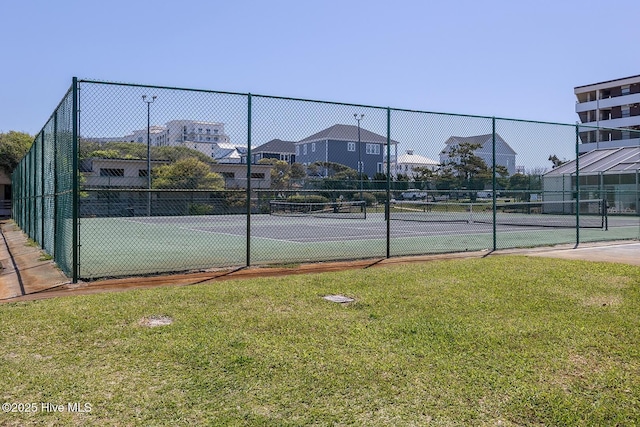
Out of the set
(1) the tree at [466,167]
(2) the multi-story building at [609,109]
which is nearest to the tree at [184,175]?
(1) the tree at [466,167]

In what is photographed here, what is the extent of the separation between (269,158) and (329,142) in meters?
1.32

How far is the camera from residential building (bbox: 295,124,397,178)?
409 inches

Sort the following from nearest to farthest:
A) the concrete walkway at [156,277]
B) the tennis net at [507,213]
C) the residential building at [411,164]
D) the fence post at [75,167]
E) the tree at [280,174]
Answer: the concrete walkway at [156,277], the fence post at [75,167], the tree at [280,174], the residential building at [411,164], the tennis net at [507,213]

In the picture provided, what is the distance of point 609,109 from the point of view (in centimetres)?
5522

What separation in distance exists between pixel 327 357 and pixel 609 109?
6085cm

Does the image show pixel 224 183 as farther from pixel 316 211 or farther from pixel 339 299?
pixel 316 211

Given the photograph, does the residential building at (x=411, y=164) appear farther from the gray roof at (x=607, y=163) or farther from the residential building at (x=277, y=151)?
the gray roof at (x=607, y=163)

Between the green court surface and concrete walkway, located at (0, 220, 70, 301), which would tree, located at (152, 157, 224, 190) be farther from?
concrete walkway, located at (0, 220, 70, 301)

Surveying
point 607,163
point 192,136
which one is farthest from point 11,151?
point 607,163

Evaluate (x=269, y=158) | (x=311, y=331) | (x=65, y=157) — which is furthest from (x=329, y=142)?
(x=311, y=331)

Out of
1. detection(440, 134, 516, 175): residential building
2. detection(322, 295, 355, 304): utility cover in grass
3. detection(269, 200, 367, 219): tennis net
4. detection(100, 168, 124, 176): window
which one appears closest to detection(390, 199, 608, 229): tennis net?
detection(440, 134, 516, 175): residential building

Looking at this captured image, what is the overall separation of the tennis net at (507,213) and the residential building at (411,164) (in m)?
1.02

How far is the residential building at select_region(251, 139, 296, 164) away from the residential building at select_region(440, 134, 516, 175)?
3334 millimetres

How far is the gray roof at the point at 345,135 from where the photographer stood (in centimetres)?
1006
